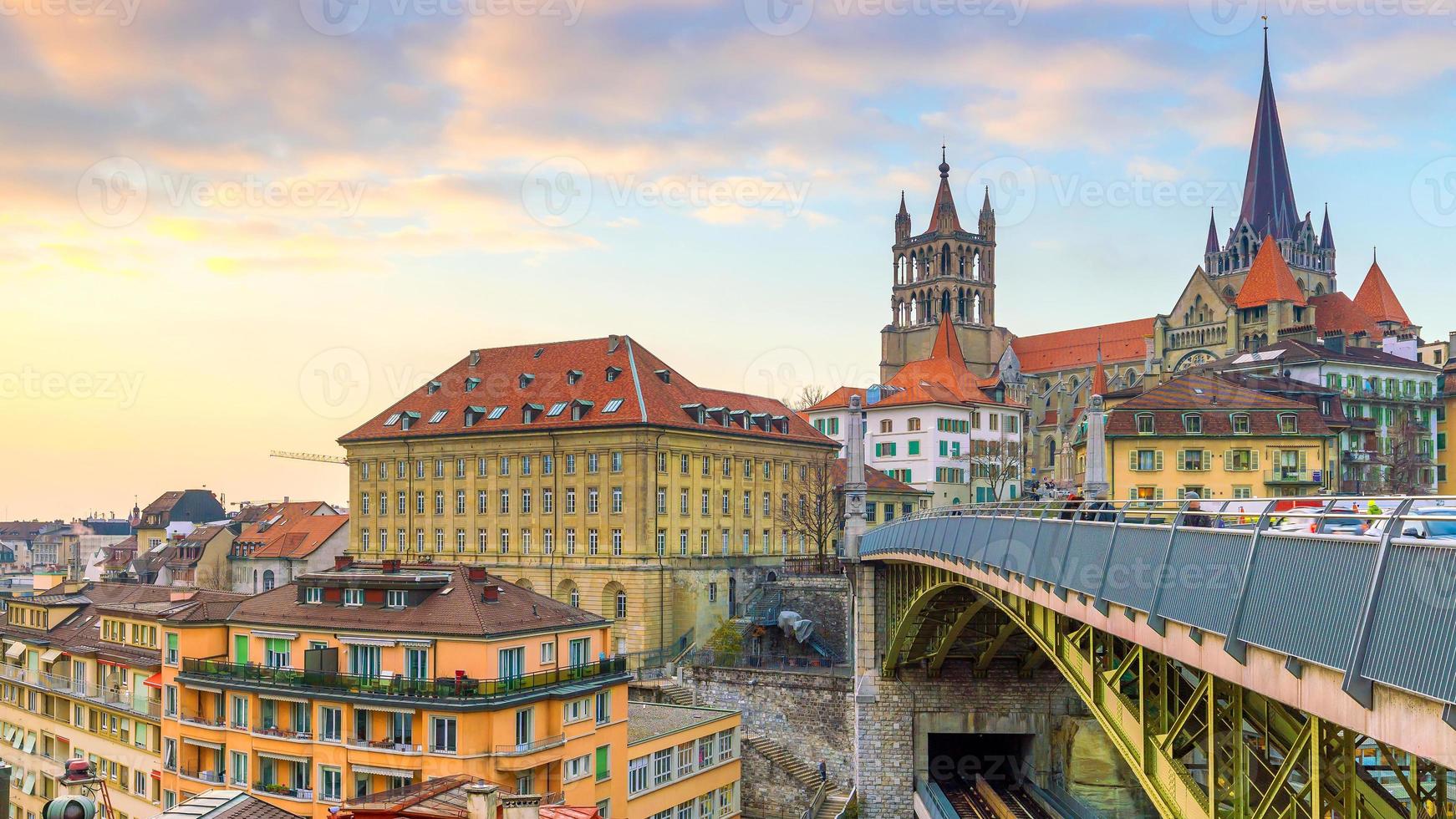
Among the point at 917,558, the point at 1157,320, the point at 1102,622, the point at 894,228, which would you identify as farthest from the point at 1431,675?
the point at 894,228

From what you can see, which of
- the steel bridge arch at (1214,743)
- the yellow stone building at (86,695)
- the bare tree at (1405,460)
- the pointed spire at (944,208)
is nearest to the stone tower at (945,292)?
the pointed spire at (944,208)

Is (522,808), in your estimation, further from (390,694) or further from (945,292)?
(945,292)

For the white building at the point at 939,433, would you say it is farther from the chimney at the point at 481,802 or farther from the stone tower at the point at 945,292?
the chimney at the point at 481,802

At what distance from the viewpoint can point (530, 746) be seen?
44.0 metres

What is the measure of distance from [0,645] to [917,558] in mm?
51398

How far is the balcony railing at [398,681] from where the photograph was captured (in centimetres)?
4341

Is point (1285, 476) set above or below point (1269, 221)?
below

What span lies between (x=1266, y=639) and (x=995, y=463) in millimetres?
101202

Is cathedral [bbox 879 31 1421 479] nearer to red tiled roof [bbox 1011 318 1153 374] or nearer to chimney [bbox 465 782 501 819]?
red tiled roof [bbox 1011 318 1153 374]

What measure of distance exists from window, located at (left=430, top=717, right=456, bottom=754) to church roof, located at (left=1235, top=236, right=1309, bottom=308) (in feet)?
357

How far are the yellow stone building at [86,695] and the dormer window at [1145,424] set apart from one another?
4680 cm

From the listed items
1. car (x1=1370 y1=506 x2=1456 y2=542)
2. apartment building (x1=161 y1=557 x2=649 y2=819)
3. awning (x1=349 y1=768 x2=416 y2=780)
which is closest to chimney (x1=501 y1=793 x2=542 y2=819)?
car (x1=1370 y1=506 x2=1456 y2=542)

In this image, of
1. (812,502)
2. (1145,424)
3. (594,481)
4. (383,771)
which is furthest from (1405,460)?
(383,771)

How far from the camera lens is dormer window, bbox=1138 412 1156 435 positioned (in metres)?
68.3
